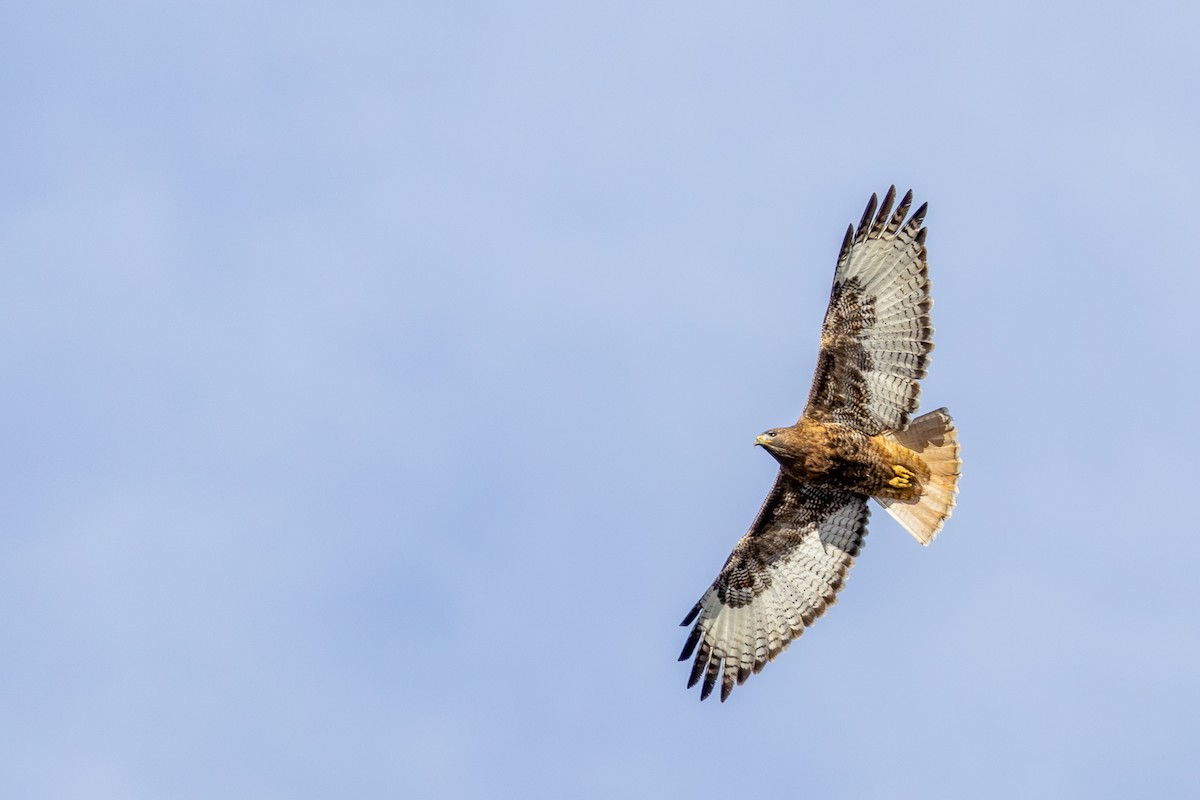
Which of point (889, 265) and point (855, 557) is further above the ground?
point (889, 265)

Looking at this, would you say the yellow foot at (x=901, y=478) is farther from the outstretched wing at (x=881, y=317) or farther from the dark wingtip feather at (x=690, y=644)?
the dark wingtip feather at (x=690, y=644)

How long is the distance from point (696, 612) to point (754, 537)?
1030mm

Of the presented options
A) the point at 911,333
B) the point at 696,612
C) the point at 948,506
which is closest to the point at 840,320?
the point at 911,333

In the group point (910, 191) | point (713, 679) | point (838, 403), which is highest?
point (910, 191)

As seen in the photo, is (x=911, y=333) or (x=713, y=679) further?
(x=713, y=679)

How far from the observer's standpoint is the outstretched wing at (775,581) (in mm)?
18141

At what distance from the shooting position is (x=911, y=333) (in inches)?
672

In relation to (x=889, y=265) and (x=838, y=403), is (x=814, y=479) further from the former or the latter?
(x=889, y=265)

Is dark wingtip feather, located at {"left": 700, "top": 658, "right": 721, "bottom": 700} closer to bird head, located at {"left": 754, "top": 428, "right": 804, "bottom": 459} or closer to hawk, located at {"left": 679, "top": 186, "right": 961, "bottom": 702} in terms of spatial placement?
hawk, located at {"left": 679, "top": 186, "right": 961, "bottom": 702}

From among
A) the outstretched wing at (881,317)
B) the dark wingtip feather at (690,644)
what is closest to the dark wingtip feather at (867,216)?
the outstretched wing at (881,317)

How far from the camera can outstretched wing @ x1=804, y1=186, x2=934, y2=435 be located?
17078 millimetres

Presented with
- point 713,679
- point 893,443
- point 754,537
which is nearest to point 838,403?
point 893,443

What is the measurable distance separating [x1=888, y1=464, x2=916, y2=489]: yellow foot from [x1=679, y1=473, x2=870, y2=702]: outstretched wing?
669mm

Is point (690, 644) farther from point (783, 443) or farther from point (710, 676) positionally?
point (783, 443)
